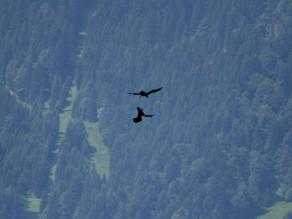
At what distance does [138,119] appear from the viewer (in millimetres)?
108812

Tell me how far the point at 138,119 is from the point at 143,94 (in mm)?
2458

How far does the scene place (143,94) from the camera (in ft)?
351
